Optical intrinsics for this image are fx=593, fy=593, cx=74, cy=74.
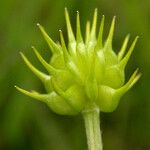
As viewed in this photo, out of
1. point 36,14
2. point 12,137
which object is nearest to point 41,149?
point 12,137

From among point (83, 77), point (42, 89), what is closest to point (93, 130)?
point (83, 77)

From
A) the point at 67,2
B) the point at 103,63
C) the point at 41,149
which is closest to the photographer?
the point at 103,63

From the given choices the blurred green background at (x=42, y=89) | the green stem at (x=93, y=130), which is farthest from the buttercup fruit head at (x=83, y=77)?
the blurred green background at (x=42, y=89)

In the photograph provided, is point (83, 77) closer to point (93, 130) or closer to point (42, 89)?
point (93, 130)

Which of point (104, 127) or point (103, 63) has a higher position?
point (103, 63)

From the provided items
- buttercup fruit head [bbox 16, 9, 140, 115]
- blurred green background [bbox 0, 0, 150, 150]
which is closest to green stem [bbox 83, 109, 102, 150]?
buttercup fruit head [bbox 16, 9, 140, 115]

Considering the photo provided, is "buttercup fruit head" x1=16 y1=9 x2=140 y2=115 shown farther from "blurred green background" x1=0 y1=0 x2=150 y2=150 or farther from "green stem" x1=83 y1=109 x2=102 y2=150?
"blurred green background" x1=0 y1=0 x2=150 y2=150

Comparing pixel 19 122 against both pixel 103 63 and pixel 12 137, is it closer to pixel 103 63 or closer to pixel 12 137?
pixel 12 137
